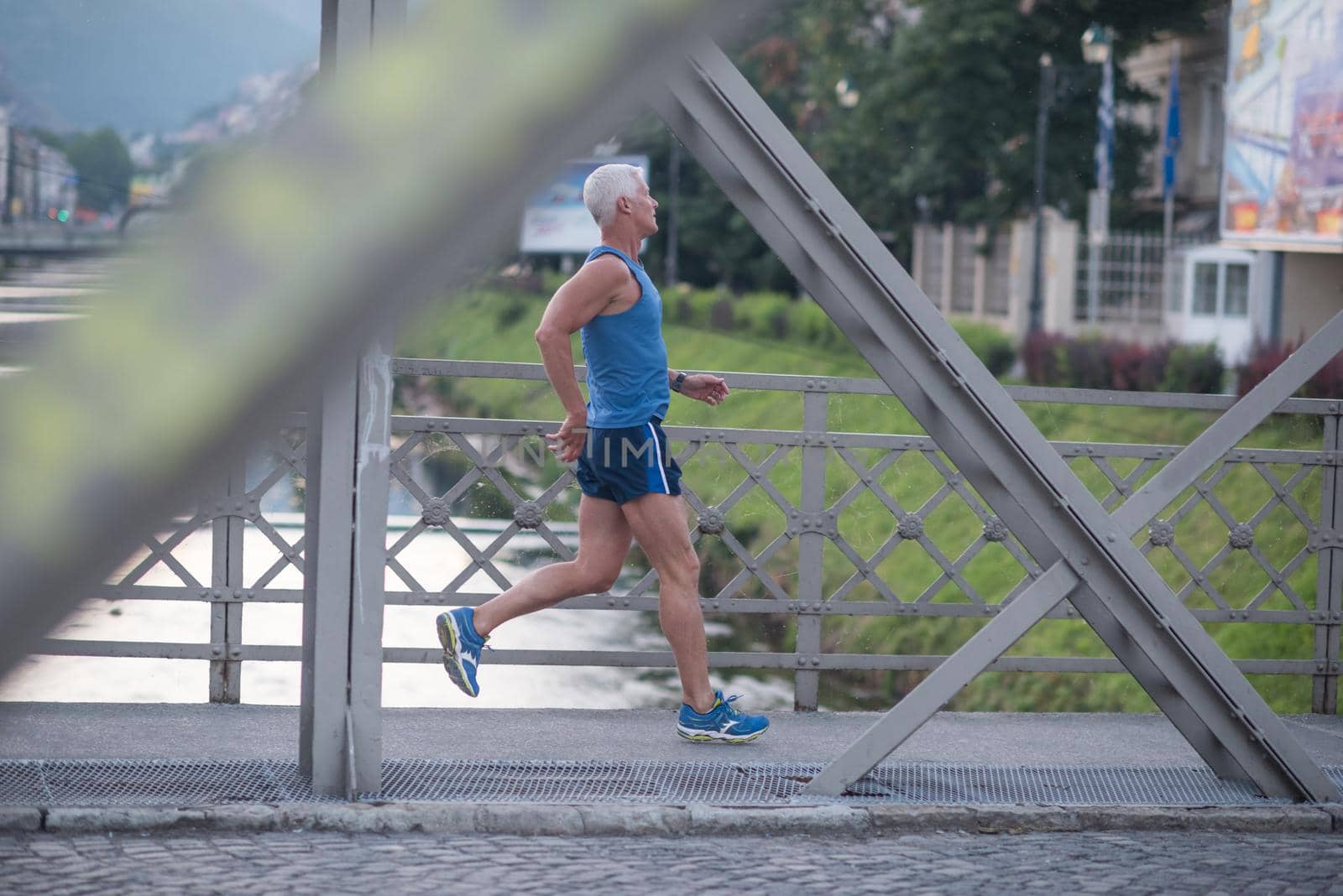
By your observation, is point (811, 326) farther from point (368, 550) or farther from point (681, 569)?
point (368, 550)

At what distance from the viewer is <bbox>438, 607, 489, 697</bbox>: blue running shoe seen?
5285 millimetres

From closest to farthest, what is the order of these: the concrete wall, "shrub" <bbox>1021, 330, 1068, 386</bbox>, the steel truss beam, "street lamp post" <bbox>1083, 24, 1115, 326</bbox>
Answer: the steel truss beam, the concrete wall, "shrub" <bbox>1021, 330, 1068, 386</bbox>, "street lamp post" <bbox>1083, 24, 1115, 326</bbox>

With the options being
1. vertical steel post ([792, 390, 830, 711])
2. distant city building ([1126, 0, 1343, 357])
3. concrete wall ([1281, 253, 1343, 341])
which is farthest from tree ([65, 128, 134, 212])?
concrete wall ([1281, 253, 1343, 341])

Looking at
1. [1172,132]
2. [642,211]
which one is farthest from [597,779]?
[1172,132]

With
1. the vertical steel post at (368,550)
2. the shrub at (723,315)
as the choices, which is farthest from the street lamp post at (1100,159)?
the vertical steel post at (368,550)

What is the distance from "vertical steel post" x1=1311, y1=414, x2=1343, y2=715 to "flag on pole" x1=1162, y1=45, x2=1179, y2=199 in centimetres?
2825

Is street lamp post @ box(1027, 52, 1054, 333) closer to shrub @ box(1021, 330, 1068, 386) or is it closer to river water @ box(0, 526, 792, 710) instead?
shrub @ box(1021, 330, 1068, 386)

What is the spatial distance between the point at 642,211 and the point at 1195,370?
1979 cm

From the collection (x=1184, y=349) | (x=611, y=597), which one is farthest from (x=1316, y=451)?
(x=1184, y=349)

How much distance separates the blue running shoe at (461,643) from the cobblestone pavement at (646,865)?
2.79 ft

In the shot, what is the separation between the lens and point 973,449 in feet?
15.7

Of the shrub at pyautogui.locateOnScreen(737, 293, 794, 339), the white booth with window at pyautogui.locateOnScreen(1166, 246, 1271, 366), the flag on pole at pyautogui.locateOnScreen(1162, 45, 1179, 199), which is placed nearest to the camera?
the white booth with window at pyautogui.locateOnScreen(1166, 246, 1271, 366)

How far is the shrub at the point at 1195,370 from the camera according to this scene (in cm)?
2333

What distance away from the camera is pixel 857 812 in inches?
186
